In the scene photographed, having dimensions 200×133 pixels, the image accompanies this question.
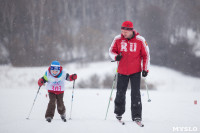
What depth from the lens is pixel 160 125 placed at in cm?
397

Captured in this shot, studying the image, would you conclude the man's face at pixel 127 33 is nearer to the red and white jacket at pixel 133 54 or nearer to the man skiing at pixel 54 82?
the red and white jacket at pixel 133 54

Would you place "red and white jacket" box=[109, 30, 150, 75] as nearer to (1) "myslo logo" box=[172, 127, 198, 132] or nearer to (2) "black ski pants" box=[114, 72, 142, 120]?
(2) "black ski pants" box=[114, 72, 142, 120]

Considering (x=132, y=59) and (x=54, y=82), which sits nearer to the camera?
(x=132, y=59)

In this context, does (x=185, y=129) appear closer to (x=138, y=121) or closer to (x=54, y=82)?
(x=138, y=121)

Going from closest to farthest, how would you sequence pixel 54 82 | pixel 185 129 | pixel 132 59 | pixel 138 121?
1. pixel 185 129
2. pixel 138 121
3. pixel 132 59
4. pixel 54 82

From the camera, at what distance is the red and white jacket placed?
4.19m

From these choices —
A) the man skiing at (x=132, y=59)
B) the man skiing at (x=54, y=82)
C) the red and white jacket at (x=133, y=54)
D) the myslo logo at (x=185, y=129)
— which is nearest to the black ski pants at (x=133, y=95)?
the man skiing at (x=132, y=59)

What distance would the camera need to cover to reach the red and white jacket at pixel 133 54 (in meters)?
4.19

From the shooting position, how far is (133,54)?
420 cm

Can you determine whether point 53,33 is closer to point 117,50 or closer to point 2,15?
point 2,15

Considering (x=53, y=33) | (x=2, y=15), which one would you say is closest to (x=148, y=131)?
(x=2, y=15)

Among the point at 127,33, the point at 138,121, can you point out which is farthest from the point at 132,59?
the point at 138,121

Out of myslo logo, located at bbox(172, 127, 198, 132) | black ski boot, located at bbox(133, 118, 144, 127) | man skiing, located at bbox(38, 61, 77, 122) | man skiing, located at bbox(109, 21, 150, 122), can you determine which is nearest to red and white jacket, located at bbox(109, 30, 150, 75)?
man skiing, located at bbox(109, 21, 150, 122)

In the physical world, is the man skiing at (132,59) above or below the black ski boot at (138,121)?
above
